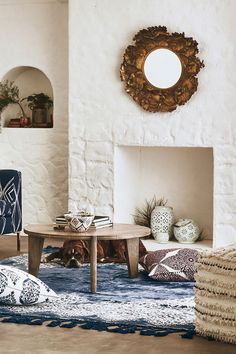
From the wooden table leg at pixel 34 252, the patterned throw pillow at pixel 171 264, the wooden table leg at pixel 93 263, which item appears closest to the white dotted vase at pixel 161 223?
the patterned throw pillow at pixel 171 264

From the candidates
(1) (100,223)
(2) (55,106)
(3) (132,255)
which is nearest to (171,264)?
(3) (132,255)

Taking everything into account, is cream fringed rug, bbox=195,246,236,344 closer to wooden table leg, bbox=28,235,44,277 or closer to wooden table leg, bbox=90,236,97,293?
wooden table leg, bbox=90,236,97,293

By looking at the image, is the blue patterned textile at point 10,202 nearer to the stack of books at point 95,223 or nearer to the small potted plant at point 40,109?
the small potted plant at point 40,109

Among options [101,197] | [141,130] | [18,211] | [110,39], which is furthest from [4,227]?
[110,39]

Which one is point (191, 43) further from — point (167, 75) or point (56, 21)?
point (56, 21)

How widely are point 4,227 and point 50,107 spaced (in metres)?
1.88

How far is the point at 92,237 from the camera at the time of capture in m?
5.28

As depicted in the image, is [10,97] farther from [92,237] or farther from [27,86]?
[92,237]

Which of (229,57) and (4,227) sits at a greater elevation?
(229,57)

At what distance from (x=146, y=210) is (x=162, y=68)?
1.48 meters

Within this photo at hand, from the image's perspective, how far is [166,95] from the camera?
7250mm

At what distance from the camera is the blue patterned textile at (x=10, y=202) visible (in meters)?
6.98

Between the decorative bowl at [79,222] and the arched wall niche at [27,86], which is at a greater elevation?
the arched wall niche at [27,86]

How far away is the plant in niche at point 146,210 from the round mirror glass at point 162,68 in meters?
1.25
